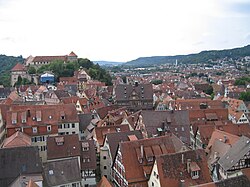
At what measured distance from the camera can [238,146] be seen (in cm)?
4797

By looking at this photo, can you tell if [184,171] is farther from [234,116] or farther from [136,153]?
[234,116]

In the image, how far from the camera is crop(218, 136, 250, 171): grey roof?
4585 centimetres

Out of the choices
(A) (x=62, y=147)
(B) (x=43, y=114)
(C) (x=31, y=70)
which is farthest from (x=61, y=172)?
(C) (x=31, y=70)

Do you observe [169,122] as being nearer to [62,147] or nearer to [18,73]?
[62,147]

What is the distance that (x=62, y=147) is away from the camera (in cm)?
4903

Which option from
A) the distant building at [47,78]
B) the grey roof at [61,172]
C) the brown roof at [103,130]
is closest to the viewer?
the grey roof at [61,172]

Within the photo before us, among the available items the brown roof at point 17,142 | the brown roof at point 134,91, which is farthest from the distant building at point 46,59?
the brown roof at point 17,142

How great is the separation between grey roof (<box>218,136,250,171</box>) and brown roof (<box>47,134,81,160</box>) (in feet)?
70.6

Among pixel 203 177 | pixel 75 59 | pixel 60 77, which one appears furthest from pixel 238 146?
pixel 75 59

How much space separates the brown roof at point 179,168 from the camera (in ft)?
131

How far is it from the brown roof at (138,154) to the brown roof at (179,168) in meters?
4.18

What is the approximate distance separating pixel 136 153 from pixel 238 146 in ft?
50.8

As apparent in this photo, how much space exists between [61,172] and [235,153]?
81.8ft

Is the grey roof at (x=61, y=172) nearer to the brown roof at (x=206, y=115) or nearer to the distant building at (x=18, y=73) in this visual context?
the brown roof at (x=206, y=115)
